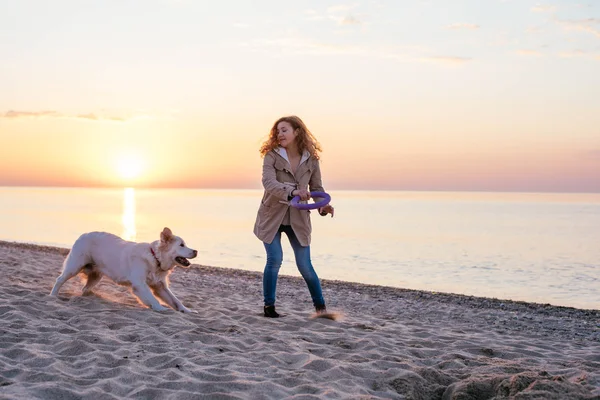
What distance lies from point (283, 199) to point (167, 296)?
202cm

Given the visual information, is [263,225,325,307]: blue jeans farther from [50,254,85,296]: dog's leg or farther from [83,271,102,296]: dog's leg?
[50,254,85,296]: dog's leg

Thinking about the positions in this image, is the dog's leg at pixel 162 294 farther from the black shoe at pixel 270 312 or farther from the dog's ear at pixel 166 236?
the black shoe at pixel 270 312

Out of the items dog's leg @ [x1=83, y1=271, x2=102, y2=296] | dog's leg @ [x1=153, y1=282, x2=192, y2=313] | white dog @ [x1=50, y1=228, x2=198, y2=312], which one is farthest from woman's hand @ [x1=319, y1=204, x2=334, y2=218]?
dog's leg @ [x1=83, y1=271, x2=102, y2=296]

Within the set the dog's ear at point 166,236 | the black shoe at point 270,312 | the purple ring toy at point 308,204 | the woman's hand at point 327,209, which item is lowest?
the black shoe at point 270,312

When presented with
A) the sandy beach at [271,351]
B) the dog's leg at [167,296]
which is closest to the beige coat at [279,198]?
the sandy beach at [271,351]

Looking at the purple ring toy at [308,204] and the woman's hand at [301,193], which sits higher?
the woman's hand at [301,193]

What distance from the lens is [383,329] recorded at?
6.43 m

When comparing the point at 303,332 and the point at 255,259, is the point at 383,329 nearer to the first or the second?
the point at 303,332

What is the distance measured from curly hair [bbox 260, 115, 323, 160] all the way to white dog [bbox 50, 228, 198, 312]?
5.35 ft

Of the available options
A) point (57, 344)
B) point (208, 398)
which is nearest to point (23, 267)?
point (57, 344)

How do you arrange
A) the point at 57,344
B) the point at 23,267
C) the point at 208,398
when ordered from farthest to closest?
1. the point at 23,267
2. the point at 57,344
3. the point at 208,398

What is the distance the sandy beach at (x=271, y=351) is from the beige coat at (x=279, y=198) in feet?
3.27

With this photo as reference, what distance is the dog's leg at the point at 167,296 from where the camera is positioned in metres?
7.10

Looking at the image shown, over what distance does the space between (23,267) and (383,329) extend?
6699 millimetres
